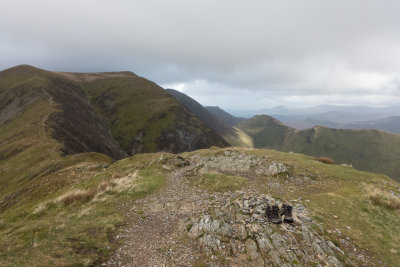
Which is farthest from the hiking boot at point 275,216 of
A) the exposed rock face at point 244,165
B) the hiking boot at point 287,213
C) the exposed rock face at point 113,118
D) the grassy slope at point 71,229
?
the exposed rock face at point 113,118

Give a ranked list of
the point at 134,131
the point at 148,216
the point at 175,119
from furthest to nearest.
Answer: the point at 175,119, the point at 134,131, the point at 148,216

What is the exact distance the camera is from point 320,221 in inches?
642

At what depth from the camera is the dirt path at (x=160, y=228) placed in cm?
1291

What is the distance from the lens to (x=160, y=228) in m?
16.6

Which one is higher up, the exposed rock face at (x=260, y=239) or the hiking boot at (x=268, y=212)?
the hiking boot at (x=268, y=212)

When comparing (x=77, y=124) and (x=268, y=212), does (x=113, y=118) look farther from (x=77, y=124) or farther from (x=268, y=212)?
(x=268, y=212)

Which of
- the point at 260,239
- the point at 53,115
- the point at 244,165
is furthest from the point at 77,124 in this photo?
the point at 260,239

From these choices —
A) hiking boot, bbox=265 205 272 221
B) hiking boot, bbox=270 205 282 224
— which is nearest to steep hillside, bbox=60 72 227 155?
hiking boot, bbox=265 205 272 221

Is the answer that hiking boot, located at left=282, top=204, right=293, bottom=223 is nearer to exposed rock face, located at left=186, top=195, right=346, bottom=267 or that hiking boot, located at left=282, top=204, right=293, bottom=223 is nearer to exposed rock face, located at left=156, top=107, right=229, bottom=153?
exposed rock face, located at left=186, top=195, right=346, bottom=267

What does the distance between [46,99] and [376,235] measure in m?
160

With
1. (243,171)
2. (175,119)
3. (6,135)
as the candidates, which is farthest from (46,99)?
(243,171)

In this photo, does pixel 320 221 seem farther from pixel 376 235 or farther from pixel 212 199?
pixel 212 199

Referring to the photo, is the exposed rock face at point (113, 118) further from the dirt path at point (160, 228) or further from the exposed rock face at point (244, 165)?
the dirt path at point (160, 228)

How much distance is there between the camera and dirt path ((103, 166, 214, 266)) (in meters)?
12.9
